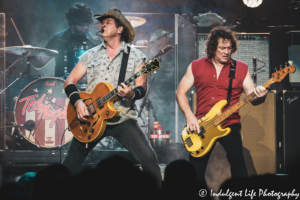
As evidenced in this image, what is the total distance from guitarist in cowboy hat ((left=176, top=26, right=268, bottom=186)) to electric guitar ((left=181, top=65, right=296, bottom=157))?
0.08 meters

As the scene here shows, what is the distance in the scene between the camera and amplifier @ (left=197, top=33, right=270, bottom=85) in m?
5.46

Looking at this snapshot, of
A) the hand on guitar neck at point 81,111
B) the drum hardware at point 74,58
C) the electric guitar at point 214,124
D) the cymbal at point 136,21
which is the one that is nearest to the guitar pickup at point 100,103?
the hand on guitar neck at point 81,111

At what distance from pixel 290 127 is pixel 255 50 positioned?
1498 millimetres

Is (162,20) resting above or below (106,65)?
above

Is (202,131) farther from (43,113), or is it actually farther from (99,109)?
(43,113)

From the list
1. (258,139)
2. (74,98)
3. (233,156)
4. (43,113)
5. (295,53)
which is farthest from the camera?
(43,113)

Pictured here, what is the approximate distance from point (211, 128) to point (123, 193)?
2.11 meters

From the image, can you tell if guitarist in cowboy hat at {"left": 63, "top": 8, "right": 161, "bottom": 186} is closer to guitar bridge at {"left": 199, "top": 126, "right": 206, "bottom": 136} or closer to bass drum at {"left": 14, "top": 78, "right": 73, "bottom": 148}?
guitar bridge at {"left": 199, "top": 126, "right": 206, "bottom": 136}

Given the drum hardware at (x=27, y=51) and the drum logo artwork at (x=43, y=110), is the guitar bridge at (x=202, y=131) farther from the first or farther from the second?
the drum hardware at (x=27, y=51)

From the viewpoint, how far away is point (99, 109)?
3340mm

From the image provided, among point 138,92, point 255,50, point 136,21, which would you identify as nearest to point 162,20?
point 136,21

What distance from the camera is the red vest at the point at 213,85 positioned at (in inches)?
137

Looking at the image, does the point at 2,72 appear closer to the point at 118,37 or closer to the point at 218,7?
the point at 118,37

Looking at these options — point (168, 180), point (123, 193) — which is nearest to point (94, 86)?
point (168, 180)
